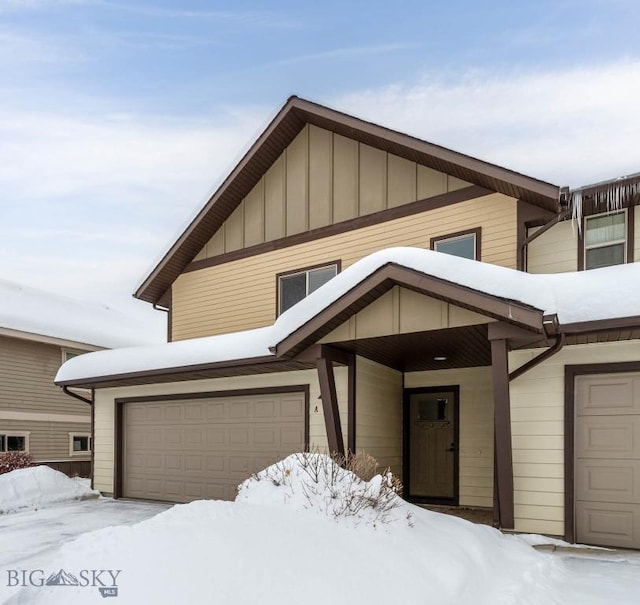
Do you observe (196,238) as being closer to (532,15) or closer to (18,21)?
(18,21)

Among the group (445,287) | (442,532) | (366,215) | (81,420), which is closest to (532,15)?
(366,215)

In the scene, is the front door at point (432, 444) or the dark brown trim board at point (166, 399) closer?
the dark brown trim board at point (166, 399)

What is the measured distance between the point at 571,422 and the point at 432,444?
3.80 meters

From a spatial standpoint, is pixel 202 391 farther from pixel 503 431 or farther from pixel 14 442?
pixel 14 442

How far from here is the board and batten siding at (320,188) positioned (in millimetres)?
10423

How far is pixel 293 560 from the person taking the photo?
462 centimetres

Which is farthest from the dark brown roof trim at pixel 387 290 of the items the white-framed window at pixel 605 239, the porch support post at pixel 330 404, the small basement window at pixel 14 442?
the small basement window at pixel 14 442

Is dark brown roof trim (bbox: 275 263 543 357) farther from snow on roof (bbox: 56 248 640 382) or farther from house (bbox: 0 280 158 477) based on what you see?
house (bbox: 0 280 158 477)

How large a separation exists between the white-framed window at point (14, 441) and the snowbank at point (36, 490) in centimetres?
551

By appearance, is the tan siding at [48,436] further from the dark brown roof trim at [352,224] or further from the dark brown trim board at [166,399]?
the dark brown roof trim at [352,224]

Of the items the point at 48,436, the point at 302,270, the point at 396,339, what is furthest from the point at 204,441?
the point at 48,436

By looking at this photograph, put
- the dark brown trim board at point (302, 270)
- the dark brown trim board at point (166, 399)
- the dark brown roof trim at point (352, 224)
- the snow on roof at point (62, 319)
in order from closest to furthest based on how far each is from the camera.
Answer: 1. the dark brown roof trim at point (352, 224)
2. the dark brown trim board at point (166, 399)
3. the dark brown trim board at point (302, 270)
4. the snow on roof at point (62, 319)

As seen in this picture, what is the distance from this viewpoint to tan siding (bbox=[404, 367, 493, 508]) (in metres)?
10.0

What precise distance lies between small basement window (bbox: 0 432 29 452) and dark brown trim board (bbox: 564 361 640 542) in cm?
1611
